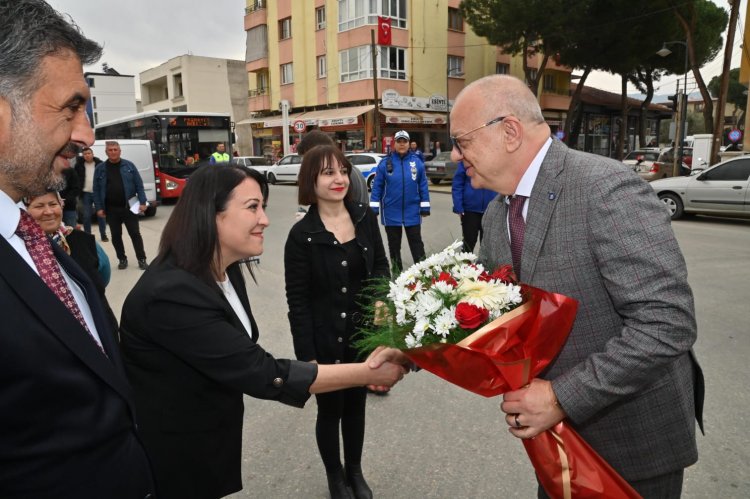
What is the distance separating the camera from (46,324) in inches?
45.9

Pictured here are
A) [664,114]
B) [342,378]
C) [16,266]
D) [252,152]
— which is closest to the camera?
[16,266]

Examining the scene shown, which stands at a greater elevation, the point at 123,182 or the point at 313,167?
the point at 313,167

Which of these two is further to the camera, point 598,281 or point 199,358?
point 199,358

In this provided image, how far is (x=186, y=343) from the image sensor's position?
67.9 inches

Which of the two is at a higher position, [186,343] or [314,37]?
[314,37]

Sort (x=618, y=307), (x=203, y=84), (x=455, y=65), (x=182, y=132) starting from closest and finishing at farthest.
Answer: (x=618, y=307) < (x=182, y=132) < (x=455, y=65) < (x=203, y=84)

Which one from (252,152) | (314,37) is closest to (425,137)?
(314,37)

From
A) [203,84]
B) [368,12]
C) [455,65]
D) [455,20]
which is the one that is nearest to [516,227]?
[368,12]

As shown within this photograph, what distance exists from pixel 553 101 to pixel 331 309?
42.3 m

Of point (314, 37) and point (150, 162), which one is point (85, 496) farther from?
point (314, 37)

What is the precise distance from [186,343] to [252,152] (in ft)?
141

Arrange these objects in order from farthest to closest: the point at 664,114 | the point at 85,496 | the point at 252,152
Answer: the point at 664,114
the point at 252,152
the point at 85,496

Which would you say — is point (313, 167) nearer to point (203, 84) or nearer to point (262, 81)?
point (262, 81)

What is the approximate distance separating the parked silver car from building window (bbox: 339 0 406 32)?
78.9ft
